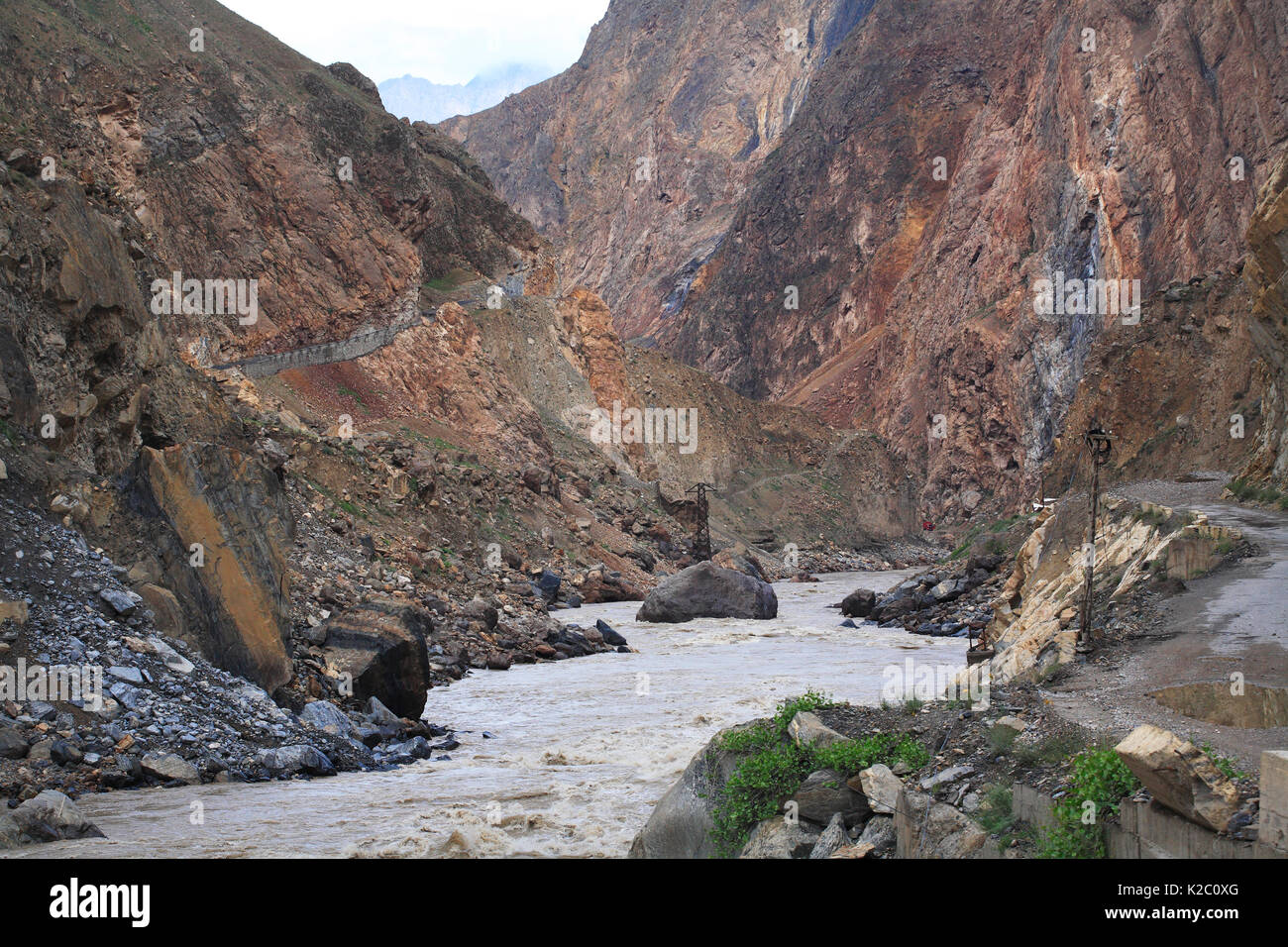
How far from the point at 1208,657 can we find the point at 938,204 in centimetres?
8373

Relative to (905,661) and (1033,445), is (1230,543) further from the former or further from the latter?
(1033,445)

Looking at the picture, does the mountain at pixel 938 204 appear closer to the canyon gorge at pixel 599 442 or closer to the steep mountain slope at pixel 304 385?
the canyon gorge at pixel 599 442

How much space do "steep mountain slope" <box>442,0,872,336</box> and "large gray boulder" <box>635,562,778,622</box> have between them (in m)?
93.3

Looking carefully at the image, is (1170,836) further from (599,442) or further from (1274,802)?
(599,442)

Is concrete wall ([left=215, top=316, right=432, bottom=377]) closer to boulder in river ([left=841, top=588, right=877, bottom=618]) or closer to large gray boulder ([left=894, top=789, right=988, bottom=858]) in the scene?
boulder in river ([left=841, top=588, right=877, bottom=618])

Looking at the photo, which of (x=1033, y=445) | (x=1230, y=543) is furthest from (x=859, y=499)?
(x=1230, y=543)

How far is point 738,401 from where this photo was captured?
231 ft

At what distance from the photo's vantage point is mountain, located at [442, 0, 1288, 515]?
42188 millimetres

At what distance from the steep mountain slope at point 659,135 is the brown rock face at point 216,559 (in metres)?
109

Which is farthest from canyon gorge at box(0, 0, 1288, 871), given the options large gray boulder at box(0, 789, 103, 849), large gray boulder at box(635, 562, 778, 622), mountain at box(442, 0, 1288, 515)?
large gray boulder at box(635, 562, 778, 622)

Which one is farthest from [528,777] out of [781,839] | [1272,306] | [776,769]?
[1272,306]

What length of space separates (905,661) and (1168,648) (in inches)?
401

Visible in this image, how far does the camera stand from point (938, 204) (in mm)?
89125

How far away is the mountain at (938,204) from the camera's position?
4219 cm
